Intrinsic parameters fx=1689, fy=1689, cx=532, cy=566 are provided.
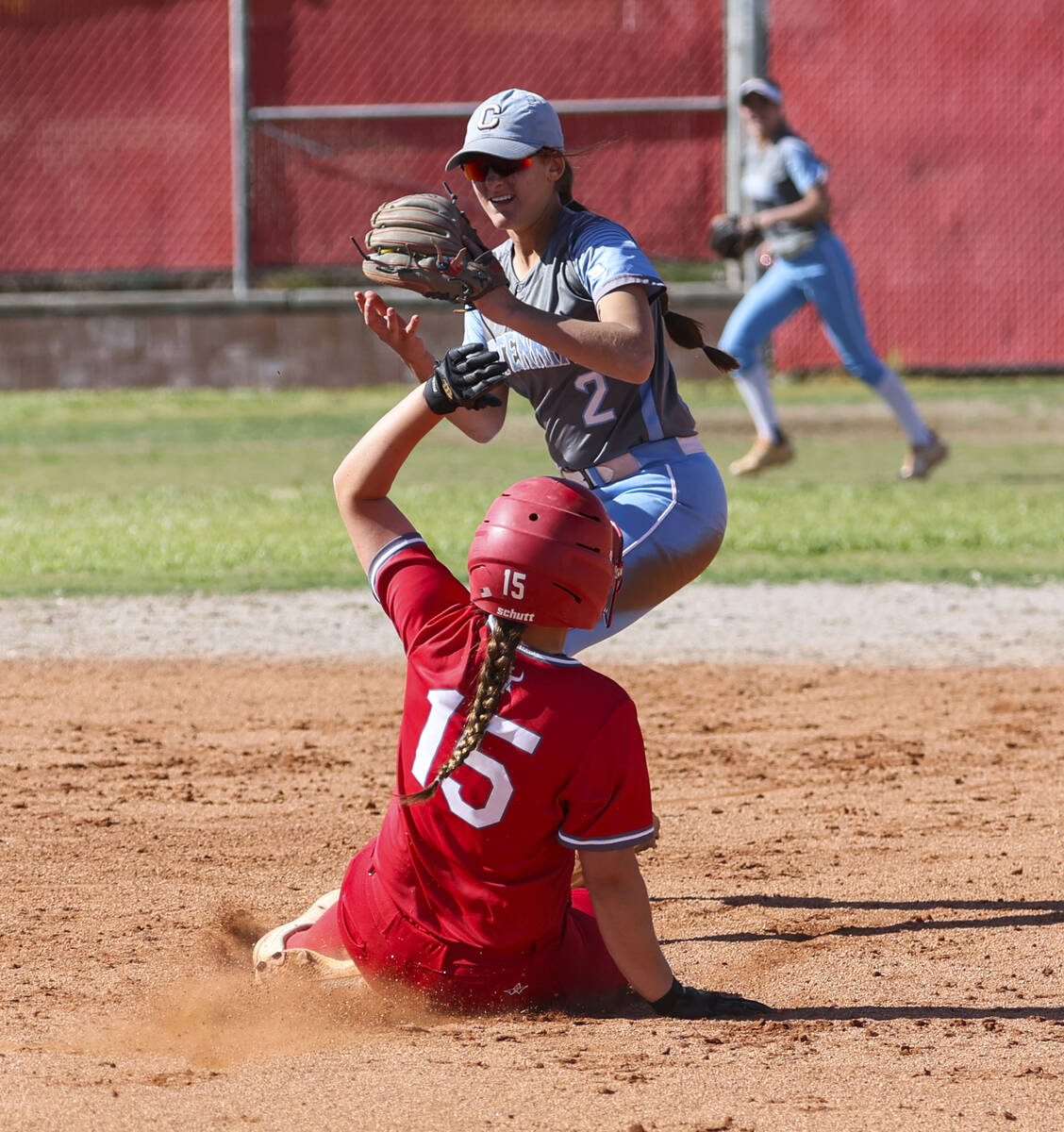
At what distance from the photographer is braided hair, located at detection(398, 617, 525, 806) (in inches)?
121

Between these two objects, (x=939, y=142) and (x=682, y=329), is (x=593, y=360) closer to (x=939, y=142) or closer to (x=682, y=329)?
(x=682, y=329)

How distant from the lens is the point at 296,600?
805 cm

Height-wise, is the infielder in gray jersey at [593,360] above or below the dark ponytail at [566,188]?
below

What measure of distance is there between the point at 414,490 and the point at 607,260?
6860 mm

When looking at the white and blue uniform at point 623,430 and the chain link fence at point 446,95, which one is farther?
the chain link fence at point 446,95

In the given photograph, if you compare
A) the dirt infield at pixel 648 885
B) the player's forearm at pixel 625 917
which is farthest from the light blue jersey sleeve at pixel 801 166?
the player's forearm at pixel 625 917

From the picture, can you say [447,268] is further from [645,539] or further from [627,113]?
[627,113]

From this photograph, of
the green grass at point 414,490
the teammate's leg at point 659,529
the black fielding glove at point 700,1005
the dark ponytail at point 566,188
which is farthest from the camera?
the green grass at point 414,490

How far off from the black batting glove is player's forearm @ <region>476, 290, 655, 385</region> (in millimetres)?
190

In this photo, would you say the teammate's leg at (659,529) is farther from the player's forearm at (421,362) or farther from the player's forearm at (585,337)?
the player's forearm at (421,362)

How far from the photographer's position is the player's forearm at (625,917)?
3164mm

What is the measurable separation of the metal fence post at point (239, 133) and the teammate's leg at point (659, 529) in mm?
13027

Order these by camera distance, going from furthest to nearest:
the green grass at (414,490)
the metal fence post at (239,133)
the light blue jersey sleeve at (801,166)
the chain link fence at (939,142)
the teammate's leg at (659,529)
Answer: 1. the metal fence post at (239,133)
2. the chain link fence at (939,142)
3. the light blue jersey sleeve at (801,166)
4. the green grass at (414,490)
5. the teammate's leg at (659,529)

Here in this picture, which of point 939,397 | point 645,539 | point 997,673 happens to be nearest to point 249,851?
point 645,539
